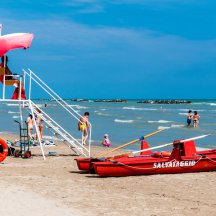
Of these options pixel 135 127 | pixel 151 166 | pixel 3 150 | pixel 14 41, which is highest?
pixel 14 41

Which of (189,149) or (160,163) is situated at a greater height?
(189,149)

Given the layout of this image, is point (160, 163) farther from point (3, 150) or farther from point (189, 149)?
point (3, 150)

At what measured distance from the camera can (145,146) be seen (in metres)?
15.9

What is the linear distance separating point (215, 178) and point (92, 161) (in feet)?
11.7

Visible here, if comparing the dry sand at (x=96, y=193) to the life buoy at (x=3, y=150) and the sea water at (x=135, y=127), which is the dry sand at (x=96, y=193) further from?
the sea water at (x=135, y=127)

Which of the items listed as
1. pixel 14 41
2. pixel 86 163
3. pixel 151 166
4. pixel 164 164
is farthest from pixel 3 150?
pixel 164 164

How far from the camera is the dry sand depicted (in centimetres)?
937

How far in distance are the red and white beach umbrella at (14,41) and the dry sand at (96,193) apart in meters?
3.92

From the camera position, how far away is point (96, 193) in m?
11.3

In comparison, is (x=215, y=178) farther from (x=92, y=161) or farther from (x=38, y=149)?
(x=38, y=149)

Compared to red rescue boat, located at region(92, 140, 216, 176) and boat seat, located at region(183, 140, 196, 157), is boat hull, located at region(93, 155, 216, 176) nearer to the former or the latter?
red rescue boat, located at region(92, 140, 216, 176)

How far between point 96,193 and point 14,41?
7356 mm

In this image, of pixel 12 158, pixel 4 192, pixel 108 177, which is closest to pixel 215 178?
pixel 108 177

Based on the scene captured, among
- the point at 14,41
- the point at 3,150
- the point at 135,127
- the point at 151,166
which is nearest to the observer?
the point at 151,166
